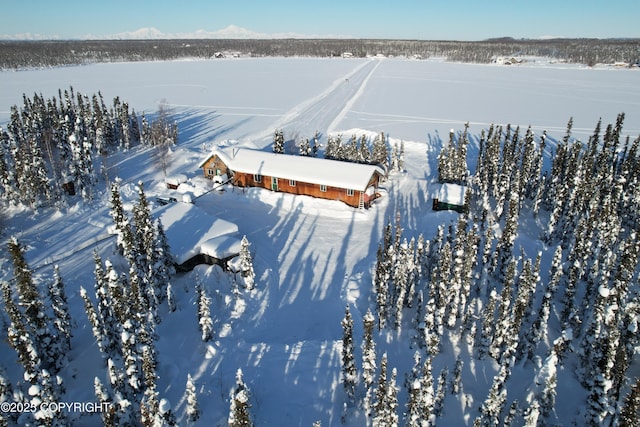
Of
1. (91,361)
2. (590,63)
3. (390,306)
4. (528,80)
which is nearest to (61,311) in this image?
(91,361)

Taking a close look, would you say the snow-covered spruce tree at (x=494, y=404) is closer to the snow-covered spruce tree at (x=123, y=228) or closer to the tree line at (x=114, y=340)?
the tree line at (x=114, y=340)

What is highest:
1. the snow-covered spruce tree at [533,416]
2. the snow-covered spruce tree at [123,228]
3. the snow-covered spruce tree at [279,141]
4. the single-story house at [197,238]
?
the snow-covered spruce tree at [279,141]

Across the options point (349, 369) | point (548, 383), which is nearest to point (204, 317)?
point (349, 369)

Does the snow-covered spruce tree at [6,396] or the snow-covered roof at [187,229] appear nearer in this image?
the snow-covered spruce tree at [6,396]

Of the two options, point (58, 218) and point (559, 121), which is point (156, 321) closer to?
point (58, 218)

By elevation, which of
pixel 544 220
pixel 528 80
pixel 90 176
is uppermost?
pixel 528 80

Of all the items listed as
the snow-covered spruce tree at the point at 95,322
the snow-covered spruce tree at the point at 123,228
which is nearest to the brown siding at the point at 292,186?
the snow-covered spruce tree at the point at 123,228

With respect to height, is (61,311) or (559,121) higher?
(559,121)

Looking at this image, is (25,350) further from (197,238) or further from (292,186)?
(292,186)
